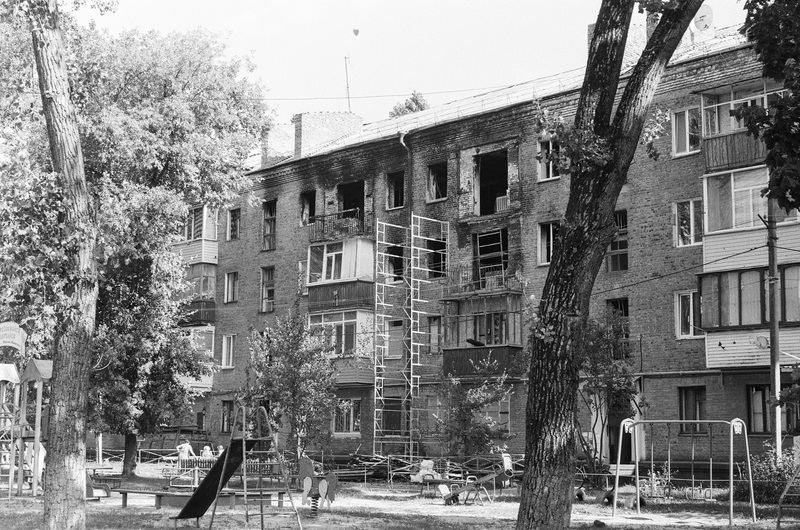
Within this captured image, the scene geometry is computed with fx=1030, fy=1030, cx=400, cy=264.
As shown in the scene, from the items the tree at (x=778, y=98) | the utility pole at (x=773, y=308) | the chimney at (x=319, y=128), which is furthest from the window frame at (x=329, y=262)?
the tree at (x=778, y=98)

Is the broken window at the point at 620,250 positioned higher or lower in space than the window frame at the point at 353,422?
higher

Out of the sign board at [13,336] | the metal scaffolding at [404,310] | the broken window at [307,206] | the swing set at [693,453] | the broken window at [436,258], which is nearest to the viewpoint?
the swing set at [693,453]

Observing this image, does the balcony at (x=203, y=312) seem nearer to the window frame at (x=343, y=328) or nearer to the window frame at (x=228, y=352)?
the window frame at (x=228, y=352)

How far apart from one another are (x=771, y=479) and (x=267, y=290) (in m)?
28.2

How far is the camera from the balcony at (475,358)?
36.8 meters

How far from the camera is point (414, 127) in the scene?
44844 mm

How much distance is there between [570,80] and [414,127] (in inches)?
301

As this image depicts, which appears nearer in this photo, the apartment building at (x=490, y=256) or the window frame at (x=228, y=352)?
the apartment building at (x=490, y=256)

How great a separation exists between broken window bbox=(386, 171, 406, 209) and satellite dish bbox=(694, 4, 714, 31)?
43.7ft

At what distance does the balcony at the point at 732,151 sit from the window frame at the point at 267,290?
22.6 m

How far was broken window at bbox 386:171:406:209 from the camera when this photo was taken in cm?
4375

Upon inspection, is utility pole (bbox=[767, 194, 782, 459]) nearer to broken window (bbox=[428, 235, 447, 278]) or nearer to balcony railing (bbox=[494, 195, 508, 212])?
balcony railing (bbox=[494, 195, 508, 212])

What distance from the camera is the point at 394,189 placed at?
4409cm

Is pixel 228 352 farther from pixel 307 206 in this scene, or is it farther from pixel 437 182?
pixel 437 182
